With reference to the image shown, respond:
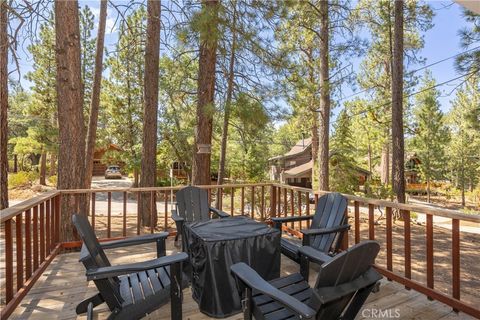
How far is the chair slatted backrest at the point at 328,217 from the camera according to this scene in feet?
10.5

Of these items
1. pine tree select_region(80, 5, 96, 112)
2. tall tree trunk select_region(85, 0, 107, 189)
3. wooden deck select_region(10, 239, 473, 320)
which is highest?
pine tree select_region(80, 5, 96, 112)

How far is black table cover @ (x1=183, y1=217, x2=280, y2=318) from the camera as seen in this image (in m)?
2.36

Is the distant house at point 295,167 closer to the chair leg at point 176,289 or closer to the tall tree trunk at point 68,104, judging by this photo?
the tall tree trunk at point 68,104

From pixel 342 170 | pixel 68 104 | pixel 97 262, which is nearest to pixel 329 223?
pixel 97 262

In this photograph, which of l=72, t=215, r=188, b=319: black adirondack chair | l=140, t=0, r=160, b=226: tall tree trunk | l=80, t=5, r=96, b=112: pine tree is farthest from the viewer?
l=80, t=5, r=96, b=112: pine tree

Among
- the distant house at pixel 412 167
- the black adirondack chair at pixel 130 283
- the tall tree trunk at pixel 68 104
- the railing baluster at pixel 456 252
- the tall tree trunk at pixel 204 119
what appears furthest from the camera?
the distant house at pixel 412 167

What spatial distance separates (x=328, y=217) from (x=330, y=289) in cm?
186

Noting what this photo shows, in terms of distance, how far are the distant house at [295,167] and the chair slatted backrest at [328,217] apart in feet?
67.8

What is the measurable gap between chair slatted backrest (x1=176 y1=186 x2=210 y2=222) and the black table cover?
3.71 feet

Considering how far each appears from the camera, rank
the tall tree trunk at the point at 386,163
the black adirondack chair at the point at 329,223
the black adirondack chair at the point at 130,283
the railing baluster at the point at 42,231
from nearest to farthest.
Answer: the black adirondack chair at the point at 130,283 < the black adirondack chair at the point at 329,223 < the railing baluster at the point at 42,231 < the tall tree trunk at the point at 386,163

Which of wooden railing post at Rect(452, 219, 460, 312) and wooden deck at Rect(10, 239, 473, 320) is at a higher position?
wooden railing post at Rect(452, 219, 460, 312)

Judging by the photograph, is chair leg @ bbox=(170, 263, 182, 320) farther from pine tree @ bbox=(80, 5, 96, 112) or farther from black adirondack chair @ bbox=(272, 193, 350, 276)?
pine tree @ bbox=(80, 5, 96, 112)

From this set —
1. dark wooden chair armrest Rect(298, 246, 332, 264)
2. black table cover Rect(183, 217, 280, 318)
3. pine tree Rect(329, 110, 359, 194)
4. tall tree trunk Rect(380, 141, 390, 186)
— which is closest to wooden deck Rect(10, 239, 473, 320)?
black table cover Rect(183, 217, 280, 318)

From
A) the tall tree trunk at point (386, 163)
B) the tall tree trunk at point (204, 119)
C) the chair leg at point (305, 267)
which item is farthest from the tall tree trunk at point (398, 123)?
the tall tree trunk at point (386, 163)
